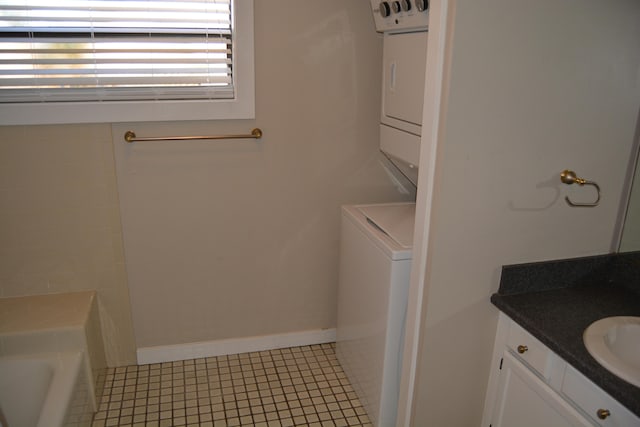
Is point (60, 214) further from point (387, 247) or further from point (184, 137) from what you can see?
point (387, 247)

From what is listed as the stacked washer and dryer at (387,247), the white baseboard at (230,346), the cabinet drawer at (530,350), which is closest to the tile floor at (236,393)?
the white baseboard at (230,346)

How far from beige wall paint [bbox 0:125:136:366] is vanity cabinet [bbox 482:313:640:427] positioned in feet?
5.57

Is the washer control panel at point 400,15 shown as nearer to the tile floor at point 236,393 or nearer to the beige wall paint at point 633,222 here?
the beige wall paint at point 633,222

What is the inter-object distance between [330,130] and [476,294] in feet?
3.64

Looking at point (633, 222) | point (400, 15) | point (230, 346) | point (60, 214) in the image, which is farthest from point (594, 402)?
point (60, 214)

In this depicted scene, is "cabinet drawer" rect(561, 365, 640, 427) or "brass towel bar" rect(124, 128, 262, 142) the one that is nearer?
"cabinet drawer" rect(561, 365, 640, 427)

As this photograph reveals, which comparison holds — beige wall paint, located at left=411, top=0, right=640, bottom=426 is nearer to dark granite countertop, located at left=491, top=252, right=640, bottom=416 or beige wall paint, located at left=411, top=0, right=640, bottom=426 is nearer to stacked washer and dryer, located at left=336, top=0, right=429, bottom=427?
dark granite countertop, located at left=491, top=252, right=640, bottom=416

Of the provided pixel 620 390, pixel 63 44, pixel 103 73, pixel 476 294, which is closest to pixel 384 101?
pixel 476 294

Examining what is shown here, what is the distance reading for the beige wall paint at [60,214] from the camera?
224 cm

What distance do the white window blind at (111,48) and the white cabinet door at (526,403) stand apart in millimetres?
1666

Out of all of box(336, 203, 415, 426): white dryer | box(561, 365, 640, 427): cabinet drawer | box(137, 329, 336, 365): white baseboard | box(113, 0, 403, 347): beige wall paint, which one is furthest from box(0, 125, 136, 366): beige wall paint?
box(561, 365, 640, 427): cabinet drawer

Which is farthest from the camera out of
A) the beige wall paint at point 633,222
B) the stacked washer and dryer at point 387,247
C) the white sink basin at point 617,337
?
the stacked washer and dryer at point 387,247

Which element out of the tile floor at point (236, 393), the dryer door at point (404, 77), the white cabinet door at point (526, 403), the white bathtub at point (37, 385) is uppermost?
the dryer door at point (404, 77)

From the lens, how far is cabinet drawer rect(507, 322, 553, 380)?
156 cm
